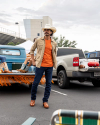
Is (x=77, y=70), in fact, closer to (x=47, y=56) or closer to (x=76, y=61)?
(x=76, y=61)

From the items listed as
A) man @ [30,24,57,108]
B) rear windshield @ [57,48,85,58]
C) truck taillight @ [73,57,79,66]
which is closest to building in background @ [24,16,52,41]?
rear windshield @ [57,48,85,58]

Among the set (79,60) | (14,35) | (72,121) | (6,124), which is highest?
(14,35)

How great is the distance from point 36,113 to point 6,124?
0.85 meters

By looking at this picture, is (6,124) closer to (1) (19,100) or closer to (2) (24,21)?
(1) (19,100)

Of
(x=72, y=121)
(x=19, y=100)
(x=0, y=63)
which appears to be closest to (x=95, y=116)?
(x=72, y=121)

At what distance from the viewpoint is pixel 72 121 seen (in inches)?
57.6

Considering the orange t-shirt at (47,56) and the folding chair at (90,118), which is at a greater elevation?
the orange t-shirt at (47,56)

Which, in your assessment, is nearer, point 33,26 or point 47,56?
point 47,56

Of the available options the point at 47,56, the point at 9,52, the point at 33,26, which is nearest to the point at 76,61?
the point at 47,56

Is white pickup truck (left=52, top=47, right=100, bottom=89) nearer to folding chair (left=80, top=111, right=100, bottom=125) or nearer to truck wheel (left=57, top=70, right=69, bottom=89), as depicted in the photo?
truck wheel (left=57, top=70, right=69, bottom=89)

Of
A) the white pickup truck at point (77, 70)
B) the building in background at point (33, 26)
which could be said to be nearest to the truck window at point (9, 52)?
the white pickup truck at point (77, 70)

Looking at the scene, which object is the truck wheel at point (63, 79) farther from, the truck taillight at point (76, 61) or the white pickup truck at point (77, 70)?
the truck taillight at point (76, 61)

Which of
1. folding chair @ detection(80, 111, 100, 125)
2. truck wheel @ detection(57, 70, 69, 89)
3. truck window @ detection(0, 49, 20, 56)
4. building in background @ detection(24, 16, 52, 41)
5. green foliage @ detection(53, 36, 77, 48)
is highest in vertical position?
building in background @ detection(24, 16, 52, 41)

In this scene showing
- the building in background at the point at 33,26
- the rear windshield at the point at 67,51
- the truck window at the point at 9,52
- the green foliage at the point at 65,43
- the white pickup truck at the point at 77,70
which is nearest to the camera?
the white pickup truck at the point at 77,70
